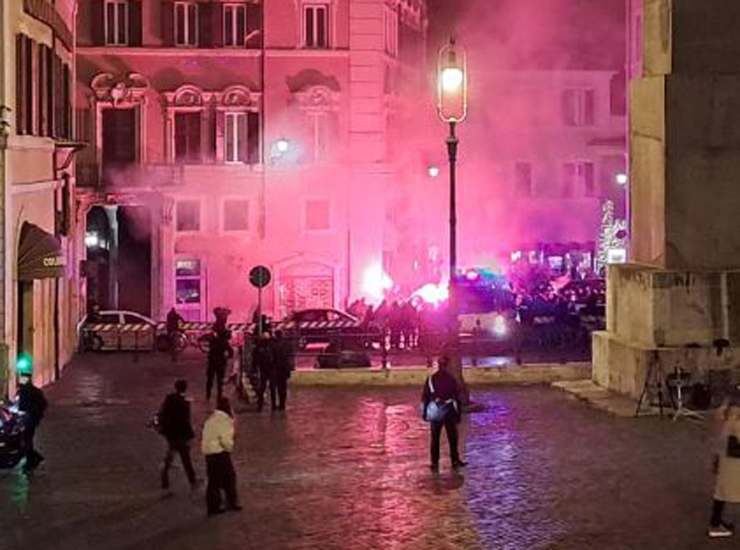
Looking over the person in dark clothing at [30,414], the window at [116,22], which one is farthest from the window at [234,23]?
the person in dark clothing at [30,414]

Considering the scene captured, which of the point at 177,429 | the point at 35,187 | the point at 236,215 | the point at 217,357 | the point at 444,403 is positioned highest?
the point at 236,215

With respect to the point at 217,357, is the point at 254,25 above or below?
above

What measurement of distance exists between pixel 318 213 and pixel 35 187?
17.1 meters

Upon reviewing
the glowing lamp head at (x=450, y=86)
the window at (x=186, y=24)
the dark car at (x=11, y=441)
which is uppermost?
the window at (x=186, y=24)

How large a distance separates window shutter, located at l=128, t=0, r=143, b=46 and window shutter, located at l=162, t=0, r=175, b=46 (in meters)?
0.68

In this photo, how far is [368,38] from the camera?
46906 mm

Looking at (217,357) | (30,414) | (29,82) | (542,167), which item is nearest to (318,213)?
(542,167)

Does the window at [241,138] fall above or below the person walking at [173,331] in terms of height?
above

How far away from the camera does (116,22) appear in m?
46.8

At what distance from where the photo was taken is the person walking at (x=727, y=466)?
14.7 metres

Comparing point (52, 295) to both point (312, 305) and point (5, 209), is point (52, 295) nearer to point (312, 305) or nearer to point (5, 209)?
point (5, 209)

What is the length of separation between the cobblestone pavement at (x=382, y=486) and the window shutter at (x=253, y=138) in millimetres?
21888

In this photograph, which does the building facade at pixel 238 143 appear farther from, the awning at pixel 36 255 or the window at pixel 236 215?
the awning at pixel 36 255

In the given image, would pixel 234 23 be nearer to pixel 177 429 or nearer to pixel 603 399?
pixel 603 399
